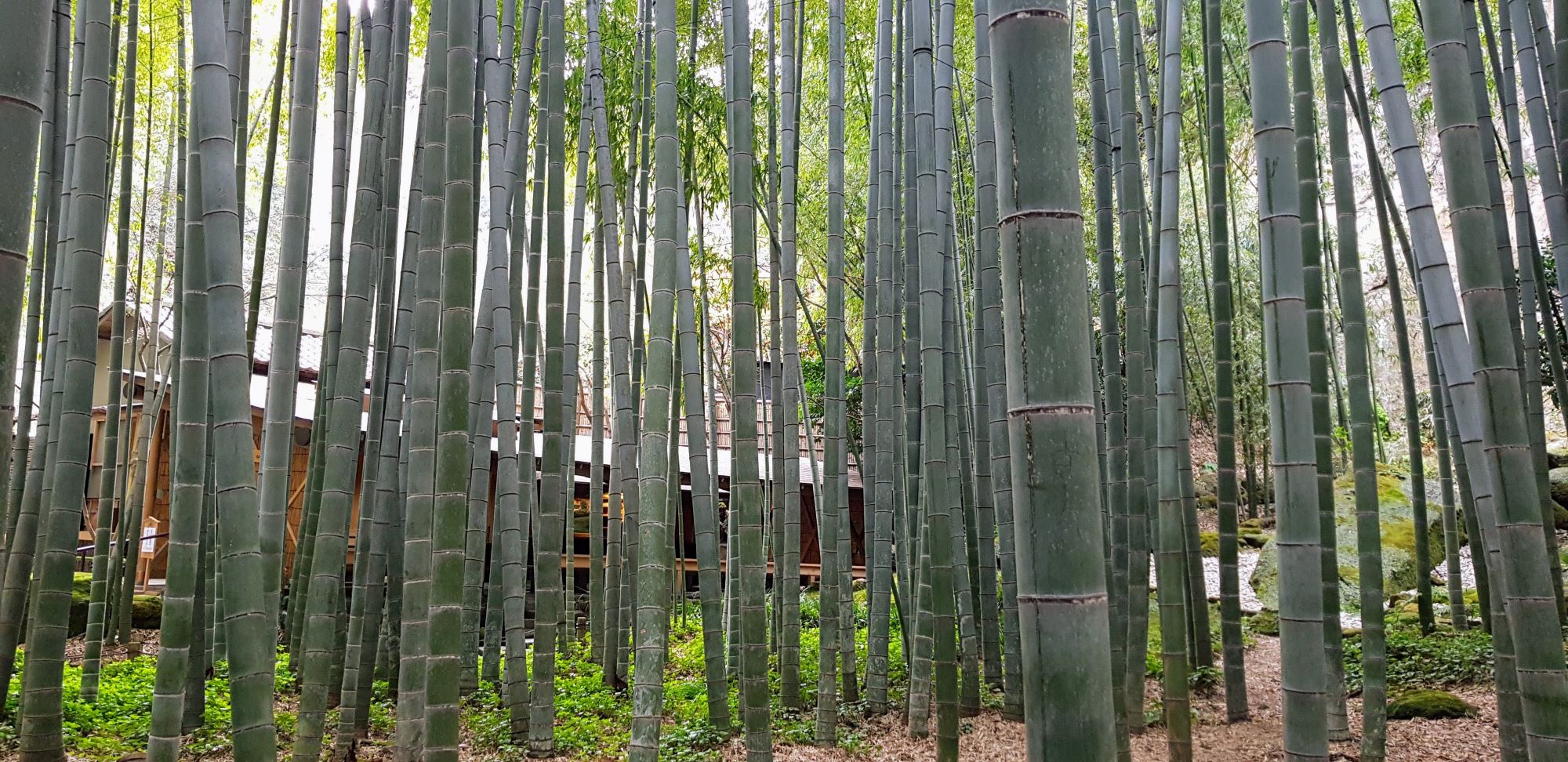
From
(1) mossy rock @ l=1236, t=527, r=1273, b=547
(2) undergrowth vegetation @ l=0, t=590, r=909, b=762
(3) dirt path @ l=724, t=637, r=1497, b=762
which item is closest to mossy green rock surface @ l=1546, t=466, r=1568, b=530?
(1) mossy rock @ l=1236, t=527, r=1273, b=547

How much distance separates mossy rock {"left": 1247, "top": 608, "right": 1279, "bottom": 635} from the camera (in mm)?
6504

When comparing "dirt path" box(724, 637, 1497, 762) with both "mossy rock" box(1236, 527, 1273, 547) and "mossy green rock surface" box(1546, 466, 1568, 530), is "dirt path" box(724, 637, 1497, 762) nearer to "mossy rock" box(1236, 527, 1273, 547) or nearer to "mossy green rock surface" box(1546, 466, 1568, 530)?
→ "mossy rock" box(1236, 527, 1273, 547)

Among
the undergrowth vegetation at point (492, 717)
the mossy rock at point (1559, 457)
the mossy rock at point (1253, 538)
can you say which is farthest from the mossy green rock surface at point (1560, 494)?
the undergrowth vegetation at point (492, 717)

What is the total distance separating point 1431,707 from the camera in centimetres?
387

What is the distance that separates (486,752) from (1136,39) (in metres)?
3.68

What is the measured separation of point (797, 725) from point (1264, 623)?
4179 mm

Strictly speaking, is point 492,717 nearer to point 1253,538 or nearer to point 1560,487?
point 1253,538

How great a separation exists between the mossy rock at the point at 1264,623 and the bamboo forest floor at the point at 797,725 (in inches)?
55.8

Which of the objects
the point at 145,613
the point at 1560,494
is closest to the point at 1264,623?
the point at 1560,494

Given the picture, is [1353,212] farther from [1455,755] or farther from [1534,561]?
[1455,755]

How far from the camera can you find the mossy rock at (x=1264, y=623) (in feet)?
21.3

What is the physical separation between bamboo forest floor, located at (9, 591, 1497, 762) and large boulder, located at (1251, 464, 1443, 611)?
2.14 metres

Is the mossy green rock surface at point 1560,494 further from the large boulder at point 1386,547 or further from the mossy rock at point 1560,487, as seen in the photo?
the large boulder at point 1386,547

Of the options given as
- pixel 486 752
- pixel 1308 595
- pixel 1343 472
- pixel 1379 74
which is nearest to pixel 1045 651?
pixel 1308 595
